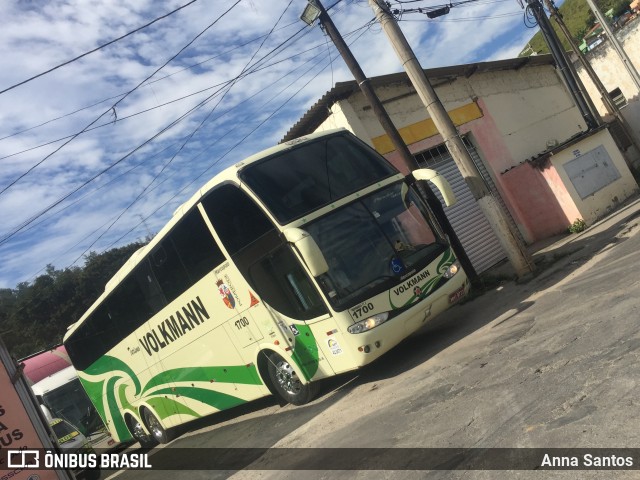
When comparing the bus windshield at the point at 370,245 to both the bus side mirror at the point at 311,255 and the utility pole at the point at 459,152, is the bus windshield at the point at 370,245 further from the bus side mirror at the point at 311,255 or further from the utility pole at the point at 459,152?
the utility pole at the point at 459,152

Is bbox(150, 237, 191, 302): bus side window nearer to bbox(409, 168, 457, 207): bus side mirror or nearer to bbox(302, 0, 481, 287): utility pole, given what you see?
bbox(409, 168, 457, 207): bus side mirror

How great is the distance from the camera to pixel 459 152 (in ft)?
35.0

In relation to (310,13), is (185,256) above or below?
below

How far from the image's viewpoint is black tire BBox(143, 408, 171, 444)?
41.7ft

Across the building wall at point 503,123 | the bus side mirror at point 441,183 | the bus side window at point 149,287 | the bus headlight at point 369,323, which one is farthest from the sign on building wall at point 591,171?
the bus side window at point 149,287

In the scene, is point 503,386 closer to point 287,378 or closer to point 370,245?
point 370,245

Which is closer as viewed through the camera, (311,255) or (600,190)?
(311,255)

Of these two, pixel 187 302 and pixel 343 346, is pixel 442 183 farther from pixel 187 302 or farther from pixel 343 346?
pixel 187 302

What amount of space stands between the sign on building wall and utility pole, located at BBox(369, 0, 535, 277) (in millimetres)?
5552

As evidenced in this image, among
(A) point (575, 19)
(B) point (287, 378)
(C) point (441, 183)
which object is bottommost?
(B) point (287, 378)

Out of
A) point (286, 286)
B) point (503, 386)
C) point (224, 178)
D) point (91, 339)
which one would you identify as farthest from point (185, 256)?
point (503, 386)

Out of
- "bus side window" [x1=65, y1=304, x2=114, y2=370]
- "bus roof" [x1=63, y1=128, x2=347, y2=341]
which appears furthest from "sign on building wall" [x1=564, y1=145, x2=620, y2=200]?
"bus side window" [x1=65, y1=304, x2=114, y2=370]

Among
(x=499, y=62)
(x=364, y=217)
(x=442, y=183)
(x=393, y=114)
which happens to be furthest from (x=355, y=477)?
(x=499, y=62)

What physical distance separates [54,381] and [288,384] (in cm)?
1629
